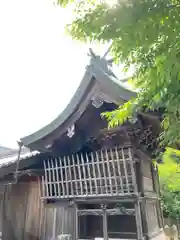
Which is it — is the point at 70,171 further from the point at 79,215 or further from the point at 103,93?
the point at 103,93

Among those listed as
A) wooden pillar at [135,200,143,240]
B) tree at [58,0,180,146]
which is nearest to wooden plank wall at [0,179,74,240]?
wooden pillar at [135,200,143,240]

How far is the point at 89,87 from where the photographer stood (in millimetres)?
4840

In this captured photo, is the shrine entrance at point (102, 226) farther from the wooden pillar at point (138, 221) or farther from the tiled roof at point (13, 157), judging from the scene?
the tiled roof at point (13, 157)

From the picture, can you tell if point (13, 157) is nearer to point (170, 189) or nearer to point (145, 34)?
point (145, 34)

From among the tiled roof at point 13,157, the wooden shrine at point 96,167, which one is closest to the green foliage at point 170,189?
the wooden shrine at point 96,167

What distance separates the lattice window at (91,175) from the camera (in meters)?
4.45

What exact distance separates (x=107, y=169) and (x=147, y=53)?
3.01 m

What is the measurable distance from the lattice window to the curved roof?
0.75m

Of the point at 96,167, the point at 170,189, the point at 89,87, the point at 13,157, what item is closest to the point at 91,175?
the point at 96,167

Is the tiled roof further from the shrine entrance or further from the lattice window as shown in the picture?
the shrine entrance

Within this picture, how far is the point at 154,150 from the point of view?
5.38 metres

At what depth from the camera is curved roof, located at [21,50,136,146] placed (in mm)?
4449

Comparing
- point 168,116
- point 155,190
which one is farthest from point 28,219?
point 168,116

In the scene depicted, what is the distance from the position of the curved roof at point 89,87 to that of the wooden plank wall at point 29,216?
138 centimetres
